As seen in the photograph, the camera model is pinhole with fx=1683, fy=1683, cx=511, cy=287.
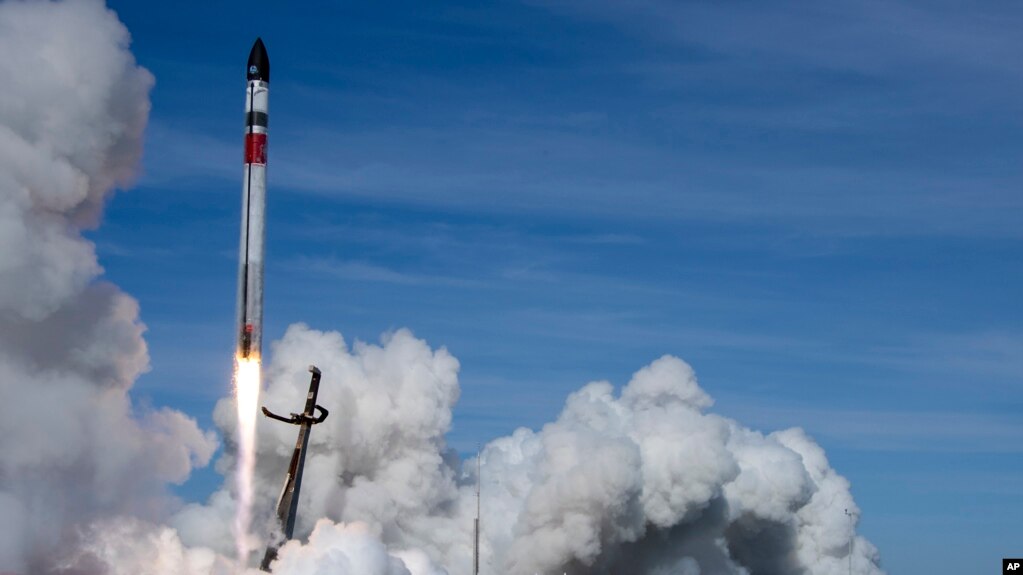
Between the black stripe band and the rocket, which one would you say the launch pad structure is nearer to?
the rocket

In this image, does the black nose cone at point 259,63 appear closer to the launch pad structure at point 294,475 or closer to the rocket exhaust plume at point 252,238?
the rocket exhaust plume at point 252,238

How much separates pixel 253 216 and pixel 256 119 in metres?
6.03

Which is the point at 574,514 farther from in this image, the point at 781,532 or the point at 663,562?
the point at 781,532

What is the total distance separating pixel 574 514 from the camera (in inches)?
5645

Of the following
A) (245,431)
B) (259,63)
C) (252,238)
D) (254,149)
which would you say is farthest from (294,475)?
(259,63)

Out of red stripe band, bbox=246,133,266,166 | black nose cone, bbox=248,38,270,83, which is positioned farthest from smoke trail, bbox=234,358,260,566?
black nose cone, bbox=248,38,270,83

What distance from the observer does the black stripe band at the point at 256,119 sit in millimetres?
104250

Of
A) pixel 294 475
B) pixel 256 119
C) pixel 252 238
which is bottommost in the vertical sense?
pixel 294 475

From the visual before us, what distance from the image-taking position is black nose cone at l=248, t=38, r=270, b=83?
105m

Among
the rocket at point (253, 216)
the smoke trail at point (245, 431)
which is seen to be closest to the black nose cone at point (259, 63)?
the rocket at point (253, 216)

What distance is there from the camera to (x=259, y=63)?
10475cm

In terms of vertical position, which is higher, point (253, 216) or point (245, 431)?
point (253, 216)

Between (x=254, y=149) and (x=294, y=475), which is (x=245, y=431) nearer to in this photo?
(x=294, y=475)

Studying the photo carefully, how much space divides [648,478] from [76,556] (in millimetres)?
63752
